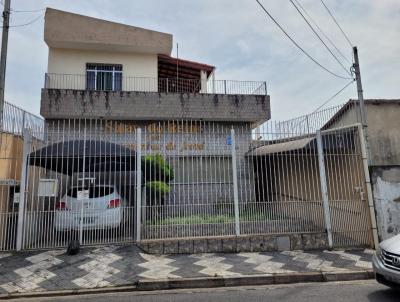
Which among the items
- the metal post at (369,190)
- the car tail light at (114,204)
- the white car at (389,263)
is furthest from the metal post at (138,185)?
the metal post at (369,190)

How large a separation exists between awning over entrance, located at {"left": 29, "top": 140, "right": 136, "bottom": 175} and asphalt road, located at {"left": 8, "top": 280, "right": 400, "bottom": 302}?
3.02m

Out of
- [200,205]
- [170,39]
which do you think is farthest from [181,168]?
[170,39]

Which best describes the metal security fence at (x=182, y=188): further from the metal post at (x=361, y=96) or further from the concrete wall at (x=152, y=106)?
the concrete wall at (x=152, y=106)

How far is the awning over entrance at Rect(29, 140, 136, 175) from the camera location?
253 inches

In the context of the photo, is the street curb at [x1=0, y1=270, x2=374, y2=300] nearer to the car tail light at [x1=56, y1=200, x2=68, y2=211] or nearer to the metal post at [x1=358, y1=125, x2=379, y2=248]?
the metal post at [x1=358, y1=125, x2=379, y2=248]

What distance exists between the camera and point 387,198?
6941mm

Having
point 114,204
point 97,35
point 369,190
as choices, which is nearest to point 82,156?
point 114,204

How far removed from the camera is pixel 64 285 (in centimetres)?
484

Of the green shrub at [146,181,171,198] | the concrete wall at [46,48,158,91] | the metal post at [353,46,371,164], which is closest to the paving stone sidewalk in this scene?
the green shrub at [146,181,171,198]

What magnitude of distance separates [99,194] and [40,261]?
1.78 metres

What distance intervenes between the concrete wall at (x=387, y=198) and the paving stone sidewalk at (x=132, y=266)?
0.83 metres

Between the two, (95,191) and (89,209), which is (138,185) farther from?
(89,209)

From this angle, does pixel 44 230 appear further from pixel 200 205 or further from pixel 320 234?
pixel 320 234

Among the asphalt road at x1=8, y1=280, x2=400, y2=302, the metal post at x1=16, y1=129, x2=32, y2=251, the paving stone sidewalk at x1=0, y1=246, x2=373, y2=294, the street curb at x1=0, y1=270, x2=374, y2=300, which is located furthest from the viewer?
the metal post at x1=16, y1=129, x2=32, y2=251
